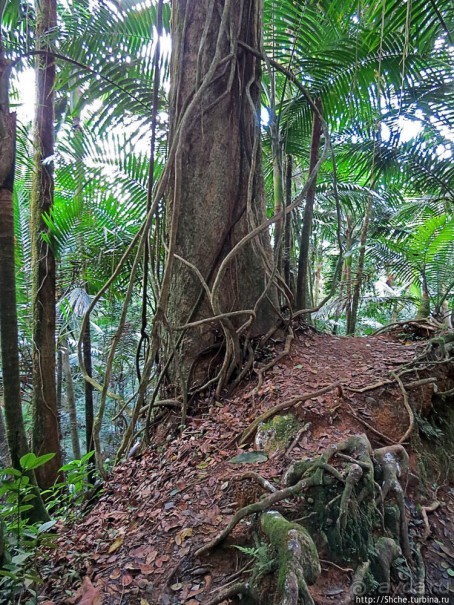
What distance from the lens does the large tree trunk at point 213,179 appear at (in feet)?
8.20

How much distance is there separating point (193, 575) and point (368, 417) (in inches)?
41.7

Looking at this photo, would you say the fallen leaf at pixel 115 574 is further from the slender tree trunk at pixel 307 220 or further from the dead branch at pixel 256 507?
the slender tree trunk at pixel 307 220

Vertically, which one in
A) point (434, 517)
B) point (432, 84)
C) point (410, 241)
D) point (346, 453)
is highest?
point (432, 84)

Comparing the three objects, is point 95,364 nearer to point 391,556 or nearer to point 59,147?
point 59,147

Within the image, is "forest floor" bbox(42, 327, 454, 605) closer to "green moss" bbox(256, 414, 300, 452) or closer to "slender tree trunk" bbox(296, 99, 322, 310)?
"green moss" bbox(256, 414, 300, 452)

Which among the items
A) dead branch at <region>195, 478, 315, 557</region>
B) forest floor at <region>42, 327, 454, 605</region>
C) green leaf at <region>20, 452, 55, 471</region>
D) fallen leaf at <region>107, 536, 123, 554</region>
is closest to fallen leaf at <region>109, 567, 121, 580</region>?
forest floor at <region>42, 327, 454, 605</region>

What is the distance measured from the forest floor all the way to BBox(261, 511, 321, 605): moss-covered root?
13 centimetres

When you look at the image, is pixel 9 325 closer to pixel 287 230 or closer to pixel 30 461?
pixel 30 461

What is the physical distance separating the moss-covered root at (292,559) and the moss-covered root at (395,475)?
1.51 ft

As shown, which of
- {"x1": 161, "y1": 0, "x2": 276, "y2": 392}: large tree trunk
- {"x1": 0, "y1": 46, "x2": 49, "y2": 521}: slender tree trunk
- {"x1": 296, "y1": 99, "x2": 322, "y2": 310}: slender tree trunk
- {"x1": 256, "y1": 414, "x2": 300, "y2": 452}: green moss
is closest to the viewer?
{"x1": 256, "y1": 414, "x2": 300, "y2": 452}: green moss

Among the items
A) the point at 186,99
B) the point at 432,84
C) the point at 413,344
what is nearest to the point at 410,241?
the point at 432,84

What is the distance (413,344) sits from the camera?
2.79 metres

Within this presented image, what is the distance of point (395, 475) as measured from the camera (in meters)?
1.54

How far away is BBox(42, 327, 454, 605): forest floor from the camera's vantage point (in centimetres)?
129
